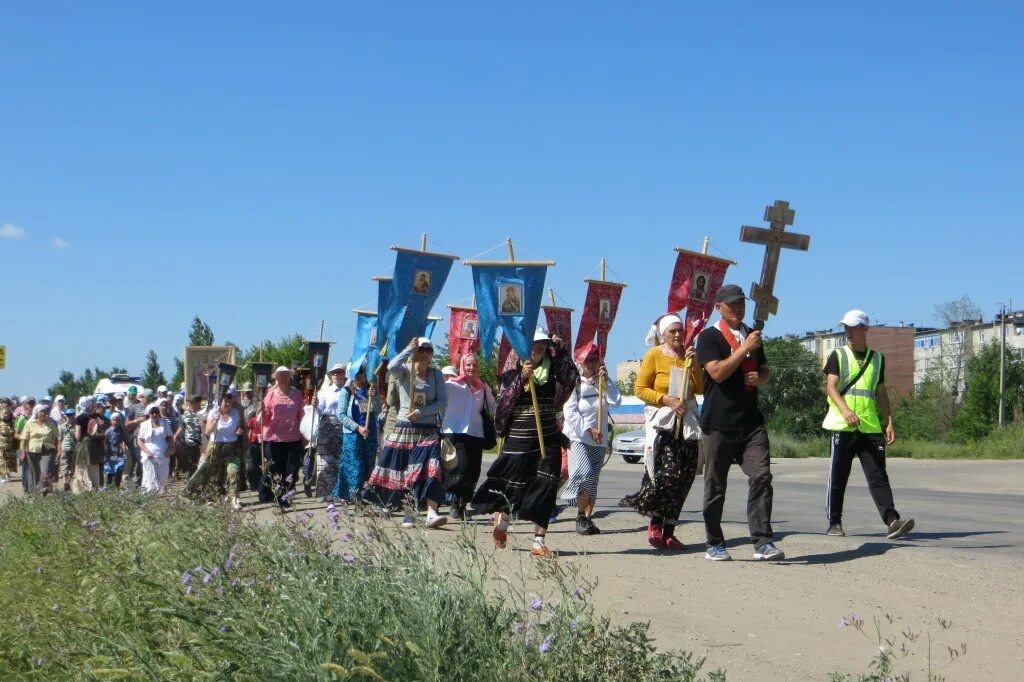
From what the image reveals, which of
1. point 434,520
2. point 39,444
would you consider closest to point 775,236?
point 434,520

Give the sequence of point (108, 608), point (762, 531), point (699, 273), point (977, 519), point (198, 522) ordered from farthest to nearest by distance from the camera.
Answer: point (977, 519)
point (699, 273)
point (762, 531)
point (198, 522)
point (108, 608)

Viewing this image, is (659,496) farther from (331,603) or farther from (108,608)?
(331,603)

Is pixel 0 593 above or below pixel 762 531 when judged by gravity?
below

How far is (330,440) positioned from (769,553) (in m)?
9.45

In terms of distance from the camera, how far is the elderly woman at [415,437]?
12.9 m

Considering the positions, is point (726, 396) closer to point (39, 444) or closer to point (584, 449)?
point (584, 449)

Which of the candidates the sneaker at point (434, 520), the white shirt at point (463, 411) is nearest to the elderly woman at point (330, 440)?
the white shirt at point (463, 411)

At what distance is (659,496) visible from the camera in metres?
10.7

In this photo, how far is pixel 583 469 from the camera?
12.2 metres

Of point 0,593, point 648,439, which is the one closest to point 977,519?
point 648,439

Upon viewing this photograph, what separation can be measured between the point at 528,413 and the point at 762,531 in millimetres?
2129

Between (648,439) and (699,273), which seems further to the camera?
(699,273)

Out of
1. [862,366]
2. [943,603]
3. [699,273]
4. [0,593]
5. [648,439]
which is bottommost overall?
[0,593]

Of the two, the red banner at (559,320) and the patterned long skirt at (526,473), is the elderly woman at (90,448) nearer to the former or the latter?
the red banner at (559,320)
